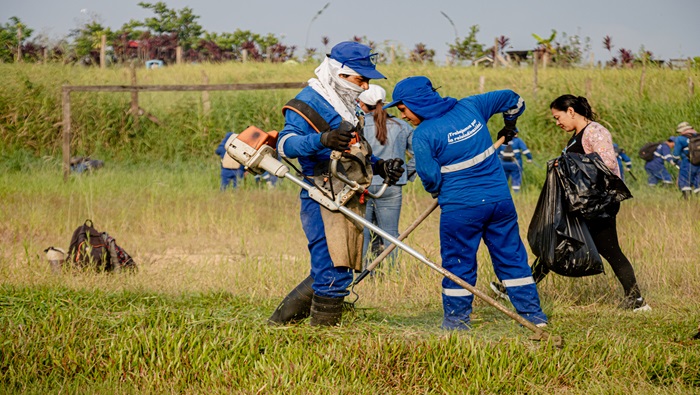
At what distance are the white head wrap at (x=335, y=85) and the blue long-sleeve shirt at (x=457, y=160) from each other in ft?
1.81

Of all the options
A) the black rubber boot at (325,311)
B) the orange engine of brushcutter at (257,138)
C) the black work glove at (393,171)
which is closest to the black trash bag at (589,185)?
the black work glove at (393,171)

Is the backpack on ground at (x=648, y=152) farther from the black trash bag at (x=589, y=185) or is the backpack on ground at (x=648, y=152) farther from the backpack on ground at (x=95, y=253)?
the backpack on ground at (x=95, y=253)

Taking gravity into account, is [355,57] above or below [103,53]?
above

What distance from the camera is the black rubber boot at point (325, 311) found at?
5.15 meters

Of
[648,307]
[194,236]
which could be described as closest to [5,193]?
[194,236]

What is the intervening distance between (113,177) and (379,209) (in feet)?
27.6

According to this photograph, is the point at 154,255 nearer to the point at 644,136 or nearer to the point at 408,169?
the point at 408,169

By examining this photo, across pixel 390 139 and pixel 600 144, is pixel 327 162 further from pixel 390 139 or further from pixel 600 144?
pixel 390 139

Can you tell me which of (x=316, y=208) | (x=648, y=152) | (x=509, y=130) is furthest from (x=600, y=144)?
(x=648, y=152)

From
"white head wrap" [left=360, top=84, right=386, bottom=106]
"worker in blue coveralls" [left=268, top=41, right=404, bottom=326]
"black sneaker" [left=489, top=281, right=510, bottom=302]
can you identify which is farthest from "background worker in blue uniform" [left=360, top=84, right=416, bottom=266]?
"worker in blue coveralls" [left=268, top=41, right=404, bottom=326]

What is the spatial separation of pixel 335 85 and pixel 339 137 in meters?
0.66

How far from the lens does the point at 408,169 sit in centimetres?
780

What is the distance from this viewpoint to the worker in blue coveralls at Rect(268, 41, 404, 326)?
4953 mm

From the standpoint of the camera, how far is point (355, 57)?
500 cm
